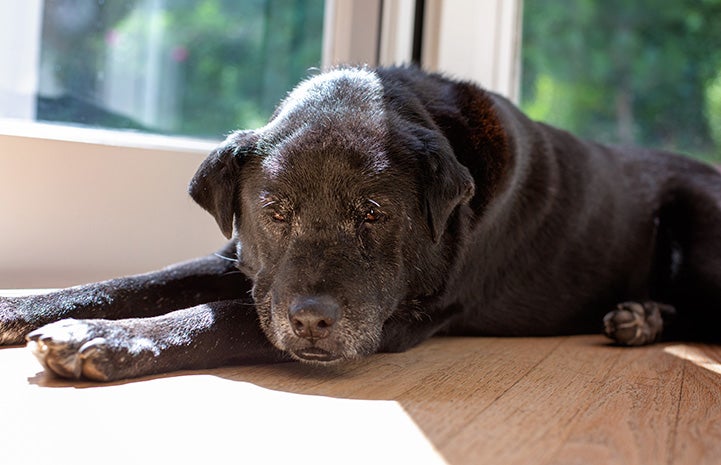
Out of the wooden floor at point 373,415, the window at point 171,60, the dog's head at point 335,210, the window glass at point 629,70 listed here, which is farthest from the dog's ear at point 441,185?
the window glass at point 629,70

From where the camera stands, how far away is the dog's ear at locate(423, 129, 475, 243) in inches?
71.2

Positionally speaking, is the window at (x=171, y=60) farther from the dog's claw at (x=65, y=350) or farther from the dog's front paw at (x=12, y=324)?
the dog's claw at (x=65, y=350)

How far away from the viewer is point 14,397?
54.0 inches

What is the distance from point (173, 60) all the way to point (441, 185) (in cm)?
170

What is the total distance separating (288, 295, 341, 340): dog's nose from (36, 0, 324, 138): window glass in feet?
4.13

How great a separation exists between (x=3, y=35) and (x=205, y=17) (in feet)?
2.66

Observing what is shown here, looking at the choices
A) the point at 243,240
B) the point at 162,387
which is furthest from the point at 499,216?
the point at 162,387

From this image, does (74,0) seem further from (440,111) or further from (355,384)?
(355,384)

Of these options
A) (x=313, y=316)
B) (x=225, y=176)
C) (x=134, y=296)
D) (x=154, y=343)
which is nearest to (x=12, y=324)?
(x=134, y=296)

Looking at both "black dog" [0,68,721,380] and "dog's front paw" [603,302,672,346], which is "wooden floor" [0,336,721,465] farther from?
"dog's front paw" [603,302,672,346]

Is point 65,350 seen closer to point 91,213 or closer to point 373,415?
point 373,415

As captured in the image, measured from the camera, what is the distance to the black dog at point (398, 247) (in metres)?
1.66

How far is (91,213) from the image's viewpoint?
A: 8.50 ft

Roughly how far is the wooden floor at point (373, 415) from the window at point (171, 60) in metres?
1.33
